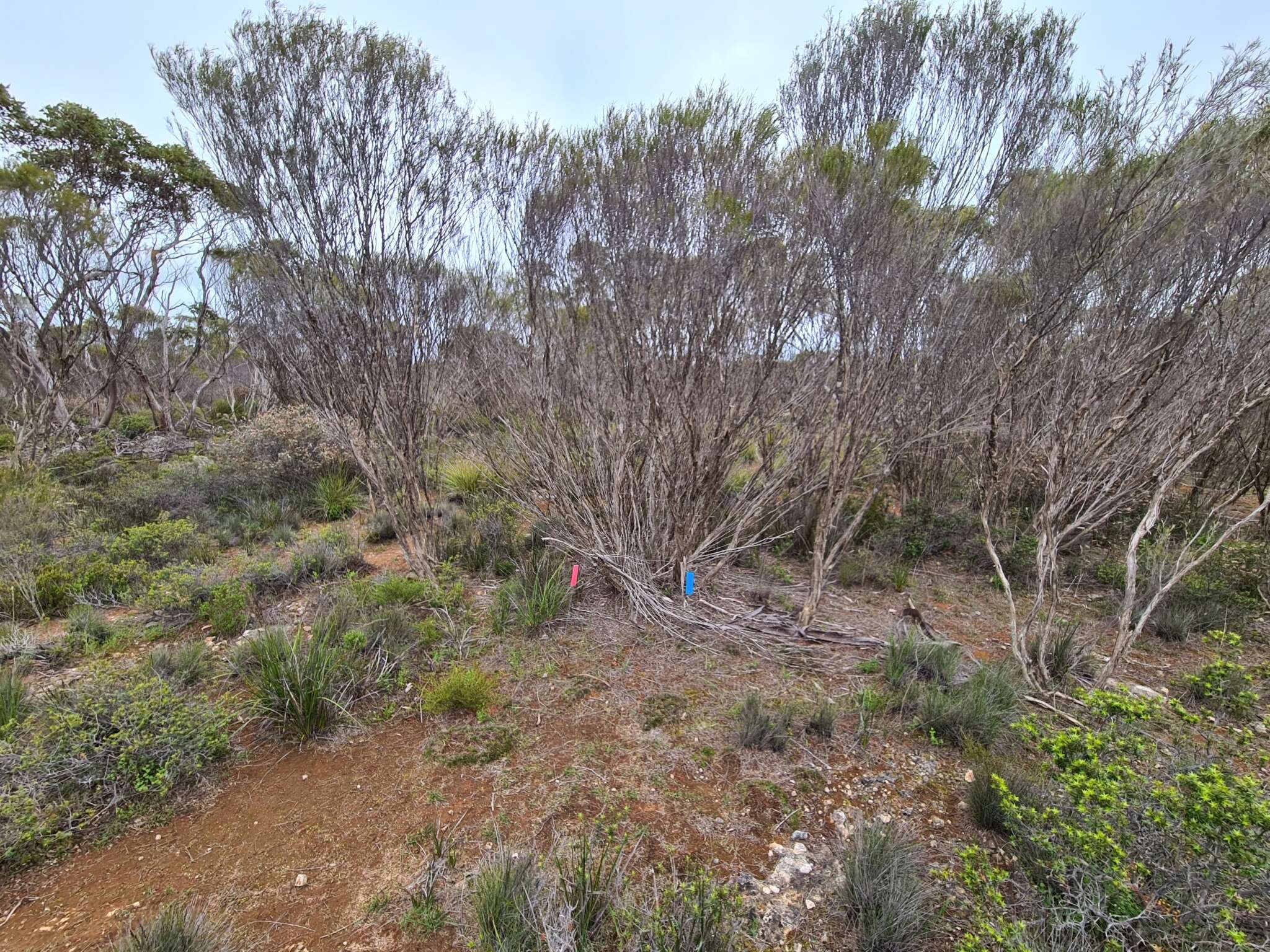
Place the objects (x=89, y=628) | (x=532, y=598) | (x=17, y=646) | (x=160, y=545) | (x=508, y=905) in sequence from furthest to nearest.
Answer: (x=160, y=545) < (x=532, y=598) < (x=89, y=628) < (x=17, y=646) < (x=508, y=905)

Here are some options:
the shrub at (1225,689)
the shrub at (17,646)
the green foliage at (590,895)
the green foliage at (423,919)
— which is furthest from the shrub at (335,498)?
the shrub at (1225,689)

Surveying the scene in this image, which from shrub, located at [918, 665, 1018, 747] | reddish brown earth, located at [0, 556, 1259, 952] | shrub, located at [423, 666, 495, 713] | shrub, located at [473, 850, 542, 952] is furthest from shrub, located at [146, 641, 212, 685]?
shrub, located at [918, 665, 1018, 747]

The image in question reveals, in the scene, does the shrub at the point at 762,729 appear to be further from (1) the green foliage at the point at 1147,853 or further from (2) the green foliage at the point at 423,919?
(2) the green foliage at the point at 423,919

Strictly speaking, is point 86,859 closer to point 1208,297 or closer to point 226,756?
point 226,756

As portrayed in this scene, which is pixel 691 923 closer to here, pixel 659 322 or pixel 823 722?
pixel 823 722

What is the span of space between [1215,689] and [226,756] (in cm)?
482

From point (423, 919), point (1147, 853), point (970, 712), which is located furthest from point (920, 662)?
point (423, 919)

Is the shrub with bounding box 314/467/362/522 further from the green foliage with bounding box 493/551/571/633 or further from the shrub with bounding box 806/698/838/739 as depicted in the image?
the shrub with bounding box 806/698/838/739

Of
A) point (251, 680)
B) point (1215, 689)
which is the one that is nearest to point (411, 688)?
point (251, 680)

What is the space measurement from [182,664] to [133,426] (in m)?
13.9

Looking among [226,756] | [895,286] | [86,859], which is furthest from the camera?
[895,286]

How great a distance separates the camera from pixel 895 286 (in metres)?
3.33

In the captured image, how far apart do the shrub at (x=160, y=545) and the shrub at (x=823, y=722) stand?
520cm

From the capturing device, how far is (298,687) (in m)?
2.60
